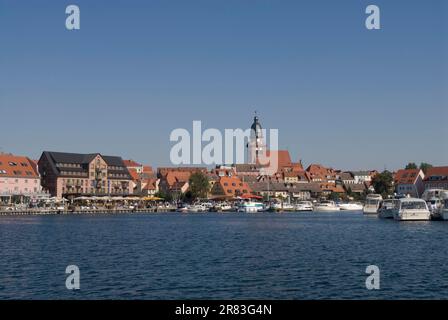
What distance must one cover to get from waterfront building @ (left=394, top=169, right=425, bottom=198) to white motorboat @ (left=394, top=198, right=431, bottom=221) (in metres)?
92.9

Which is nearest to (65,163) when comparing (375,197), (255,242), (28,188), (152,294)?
(28,188)

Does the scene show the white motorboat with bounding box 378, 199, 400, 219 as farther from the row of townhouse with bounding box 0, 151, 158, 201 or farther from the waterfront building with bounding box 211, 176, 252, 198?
the waterfront building with bounding box 211, 176, 252, 198

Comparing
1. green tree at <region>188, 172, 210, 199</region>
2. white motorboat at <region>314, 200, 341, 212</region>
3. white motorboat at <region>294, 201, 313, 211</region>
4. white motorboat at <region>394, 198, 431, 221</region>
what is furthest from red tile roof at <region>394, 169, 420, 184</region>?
white motorboat at <region>394, 198, 431, 221</region>

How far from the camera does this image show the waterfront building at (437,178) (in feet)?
558

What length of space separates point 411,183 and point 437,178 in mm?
9652

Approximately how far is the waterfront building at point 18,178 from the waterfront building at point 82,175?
388cm

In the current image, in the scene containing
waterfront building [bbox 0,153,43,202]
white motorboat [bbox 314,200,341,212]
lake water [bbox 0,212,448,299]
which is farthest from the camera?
white motorboat [bbox 314,200,341,212]

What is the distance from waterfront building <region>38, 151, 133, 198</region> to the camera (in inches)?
6289

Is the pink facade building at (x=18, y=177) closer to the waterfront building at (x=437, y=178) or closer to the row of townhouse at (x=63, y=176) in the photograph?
the row of townhouse at (x=63, y=176)

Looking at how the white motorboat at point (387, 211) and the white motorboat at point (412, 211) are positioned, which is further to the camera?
the white motorboat at point (387, 211)

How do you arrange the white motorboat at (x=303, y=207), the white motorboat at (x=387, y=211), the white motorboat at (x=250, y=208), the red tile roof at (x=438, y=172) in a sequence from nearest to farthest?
the white motorboat at (x=387, y=211) → the white motorboat at (x=250, y=208) → the white motorboat at (x=303, y=207) → the red tile roof at (x=438, y=172)

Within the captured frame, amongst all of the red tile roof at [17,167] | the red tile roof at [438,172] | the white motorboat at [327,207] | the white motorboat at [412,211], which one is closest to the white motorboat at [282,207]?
the white motorboat at [327,207]
